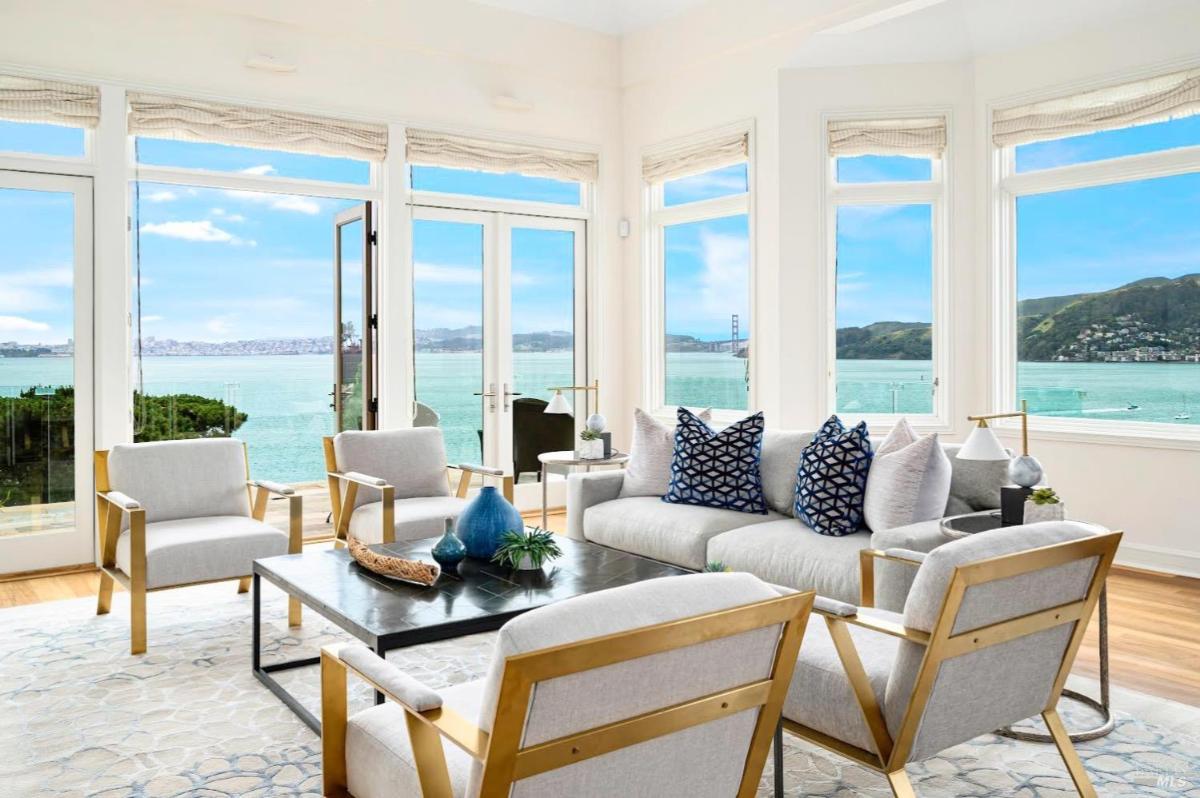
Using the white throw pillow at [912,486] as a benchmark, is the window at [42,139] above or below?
above

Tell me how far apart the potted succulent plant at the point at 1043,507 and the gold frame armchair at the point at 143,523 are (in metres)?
2.89

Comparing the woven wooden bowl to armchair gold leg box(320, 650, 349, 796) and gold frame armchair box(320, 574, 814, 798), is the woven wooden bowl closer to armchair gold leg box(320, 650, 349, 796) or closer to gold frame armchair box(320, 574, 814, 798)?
armchair gold leg box(320, 650, 349, 796)

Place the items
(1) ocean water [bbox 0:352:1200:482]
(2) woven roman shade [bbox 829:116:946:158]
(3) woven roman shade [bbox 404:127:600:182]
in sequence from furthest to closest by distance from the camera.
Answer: (3) woven roman shade [bbox 404:127:600:182] < (2) woven roman shade [bbox 829:116:946:158] < (1) ocean water [bbox 0:352:1200:482]

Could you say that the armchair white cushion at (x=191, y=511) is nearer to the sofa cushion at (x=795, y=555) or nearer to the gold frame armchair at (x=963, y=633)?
the sofa cushion at (x=795, y=555)

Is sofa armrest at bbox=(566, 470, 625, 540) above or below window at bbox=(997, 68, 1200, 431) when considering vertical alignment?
below

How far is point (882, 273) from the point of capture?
6.24m

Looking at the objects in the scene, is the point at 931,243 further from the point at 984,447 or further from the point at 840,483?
the point at 984,447

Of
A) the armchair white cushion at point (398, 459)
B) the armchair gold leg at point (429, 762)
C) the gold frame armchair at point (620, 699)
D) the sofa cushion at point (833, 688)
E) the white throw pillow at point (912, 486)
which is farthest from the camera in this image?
the armchair white cushion at point (398, 459)

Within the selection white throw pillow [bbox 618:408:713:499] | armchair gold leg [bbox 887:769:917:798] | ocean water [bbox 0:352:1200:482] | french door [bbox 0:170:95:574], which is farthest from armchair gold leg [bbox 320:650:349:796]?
ocean water [bbox 0:352:1200:482]

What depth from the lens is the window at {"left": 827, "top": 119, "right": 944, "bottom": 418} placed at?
20.0 ft

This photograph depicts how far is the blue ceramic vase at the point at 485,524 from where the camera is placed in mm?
3570

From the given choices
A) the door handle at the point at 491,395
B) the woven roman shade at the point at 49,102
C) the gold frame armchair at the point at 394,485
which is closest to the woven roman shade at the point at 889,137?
the door handle at the point at 491,395

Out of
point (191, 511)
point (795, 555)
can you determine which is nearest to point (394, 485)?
point (191, 511)

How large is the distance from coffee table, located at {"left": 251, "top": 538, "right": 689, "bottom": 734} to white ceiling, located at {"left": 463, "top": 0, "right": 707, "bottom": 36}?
14.1 feet
